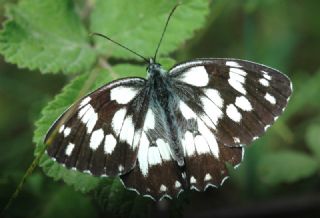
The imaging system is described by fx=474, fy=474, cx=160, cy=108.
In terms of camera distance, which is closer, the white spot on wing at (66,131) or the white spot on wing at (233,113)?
the white spot on wing at (66,131)

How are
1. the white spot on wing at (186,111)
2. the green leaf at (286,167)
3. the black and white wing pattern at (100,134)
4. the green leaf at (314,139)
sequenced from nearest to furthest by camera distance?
the black and white wing pattern at (100,134) < the white spot on wing at (186,111) < the green leaf at (286,167) < the green leaf at (314,139)

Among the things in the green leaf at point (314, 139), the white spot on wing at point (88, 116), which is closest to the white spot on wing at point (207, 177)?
the white spot on wing at point (88, 116)

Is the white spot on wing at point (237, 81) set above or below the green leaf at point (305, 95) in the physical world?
below

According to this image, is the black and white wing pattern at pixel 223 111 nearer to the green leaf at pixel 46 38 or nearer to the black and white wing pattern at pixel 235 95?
the black and white wing pattern at pixel 235 95

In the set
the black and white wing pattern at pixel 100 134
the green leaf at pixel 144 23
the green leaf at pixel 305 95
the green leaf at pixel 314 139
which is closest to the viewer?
the black and white wing pattern at pixel 100 134

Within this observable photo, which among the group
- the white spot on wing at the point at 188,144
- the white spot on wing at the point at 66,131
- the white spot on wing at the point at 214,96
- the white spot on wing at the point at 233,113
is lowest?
the white spot on wing at the point at 66,131

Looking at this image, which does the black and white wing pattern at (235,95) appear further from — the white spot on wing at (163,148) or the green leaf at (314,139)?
Result: the green leaf at (314,139)

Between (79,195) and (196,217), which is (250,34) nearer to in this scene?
(196,217)

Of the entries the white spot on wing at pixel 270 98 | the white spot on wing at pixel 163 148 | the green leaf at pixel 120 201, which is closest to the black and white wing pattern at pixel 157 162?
the white spot on wing at pixel 163 148

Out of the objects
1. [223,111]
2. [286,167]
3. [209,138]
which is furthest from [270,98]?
[286,167]
